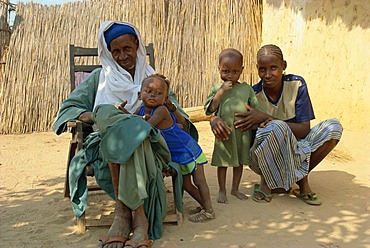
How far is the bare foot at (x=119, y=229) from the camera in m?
2.69

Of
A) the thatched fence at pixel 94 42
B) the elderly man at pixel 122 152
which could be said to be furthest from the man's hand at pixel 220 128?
the thatched fence at pixel 94 42

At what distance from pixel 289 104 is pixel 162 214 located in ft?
5.05

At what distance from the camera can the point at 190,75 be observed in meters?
7.84

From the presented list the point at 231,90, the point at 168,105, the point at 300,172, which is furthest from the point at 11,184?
the point at 300,172

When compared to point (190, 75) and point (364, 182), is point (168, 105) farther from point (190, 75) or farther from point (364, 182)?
point (190, 75)

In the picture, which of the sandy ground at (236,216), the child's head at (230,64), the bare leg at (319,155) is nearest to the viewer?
the sandy ground at (236,216)

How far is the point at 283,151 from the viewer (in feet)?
11.5

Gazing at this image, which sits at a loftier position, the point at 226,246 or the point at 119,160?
the point at 119,160

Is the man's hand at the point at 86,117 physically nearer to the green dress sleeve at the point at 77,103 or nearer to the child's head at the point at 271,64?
the green dress sleeve at the point at 77,103

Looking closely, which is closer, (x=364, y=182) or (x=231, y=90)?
(x=231, y=90)

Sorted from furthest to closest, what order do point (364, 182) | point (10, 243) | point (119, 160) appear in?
point (364, 182)
point (10, 243)
point (119, 160)

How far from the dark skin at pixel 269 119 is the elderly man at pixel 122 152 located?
0.98 feet

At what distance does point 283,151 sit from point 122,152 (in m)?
1.48

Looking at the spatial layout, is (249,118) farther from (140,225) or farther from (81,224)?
(81,224)
